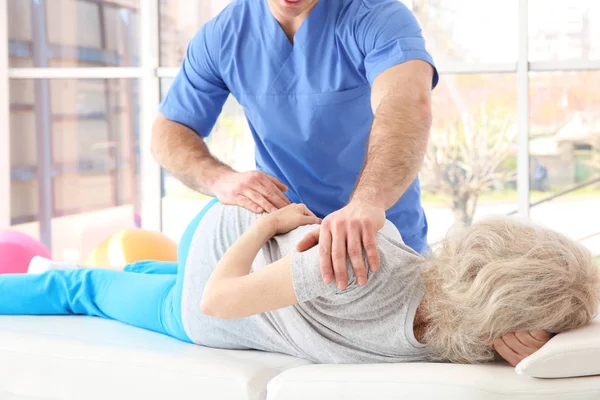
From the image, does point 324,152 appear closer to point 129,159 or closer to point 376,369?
point 376,369

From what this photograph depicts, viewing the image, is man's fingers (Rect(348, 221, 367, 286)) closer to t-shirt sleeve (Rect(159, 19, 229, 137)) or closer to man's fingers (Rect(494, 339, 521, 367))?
man's fingers (Rect(494, 339, 521, 367))

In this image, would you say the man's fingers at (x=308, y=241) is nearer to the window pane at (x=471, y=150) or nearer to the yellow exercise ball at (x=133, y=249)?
the yellow exercise ball at (x=133, y=249)

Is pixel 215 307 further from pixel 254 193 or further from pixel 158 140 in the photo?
pixel 158 140

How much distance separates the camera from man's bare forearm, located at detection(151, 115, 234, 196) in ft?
6.80

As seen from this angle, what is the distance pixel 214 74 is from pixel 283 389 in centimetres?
107

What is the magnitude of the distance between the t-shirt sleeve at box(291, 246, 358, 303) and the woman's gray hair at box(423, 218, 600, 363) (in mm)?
179

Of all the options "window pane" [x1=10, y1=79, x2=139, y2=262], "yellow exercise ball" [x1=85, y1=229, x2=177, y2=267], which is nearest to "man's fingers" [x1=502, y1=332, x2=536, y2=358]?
"yellow exercise ball" [x1=85, y1=229, x2=177, y2=267]

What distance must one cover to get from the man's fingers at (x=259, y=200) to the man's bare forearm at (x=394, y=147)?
0.26 meters

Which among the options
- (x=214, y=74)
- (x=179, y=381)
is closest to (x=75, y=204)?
Result: (x=214, y=74)

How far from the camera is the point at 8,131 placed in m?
4.61

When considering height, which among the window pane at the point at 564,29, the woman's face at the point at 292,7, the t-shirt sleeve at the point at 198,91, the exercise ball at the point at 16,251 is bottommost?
the exercise ball at the point at 16,251

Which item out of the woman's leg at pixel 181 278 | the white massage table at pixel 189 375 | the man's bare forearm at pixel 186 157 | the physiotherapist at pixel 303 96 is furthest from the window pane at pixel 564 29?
the white massage table at pixel 189 375

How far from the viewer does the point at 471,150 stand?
395cm

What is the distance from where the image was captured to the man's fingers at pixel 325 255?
1.39 m
